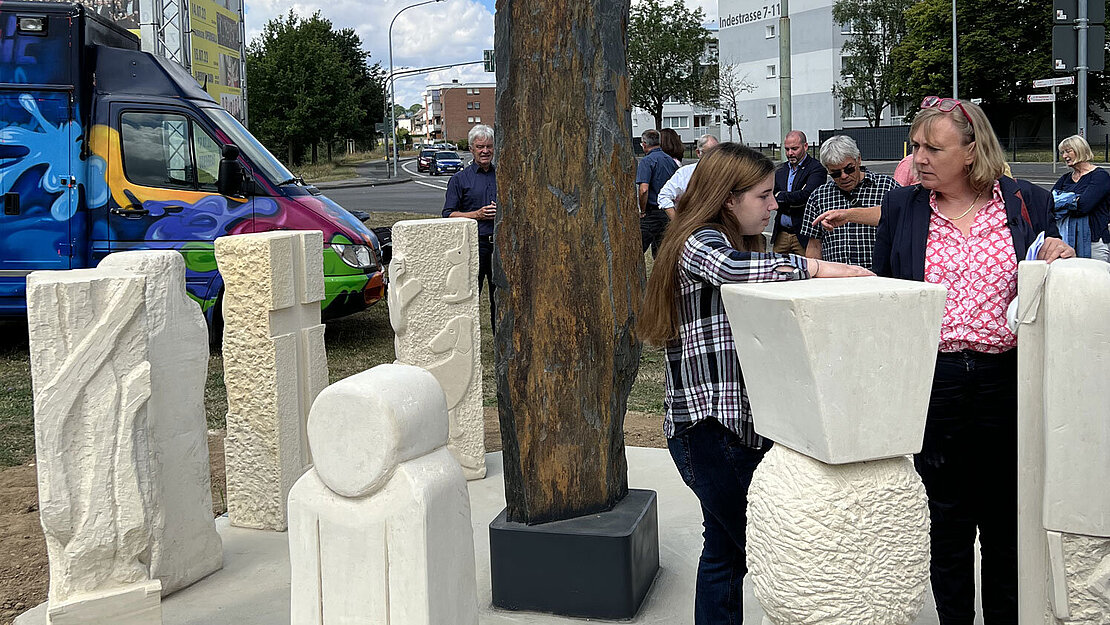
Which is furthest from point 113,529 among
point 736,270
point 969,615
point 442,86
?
point 442,86

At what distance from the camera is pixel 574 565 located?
3725mm

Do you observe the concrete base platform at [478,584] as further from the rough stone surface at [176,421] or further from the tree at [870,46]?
the tree at [870,46]

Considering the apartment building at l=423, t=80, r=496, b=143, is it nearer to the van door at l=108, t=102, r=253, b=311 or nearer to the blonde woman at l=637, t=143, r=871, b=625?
the van door at l=108, t=102, r=253, b=311

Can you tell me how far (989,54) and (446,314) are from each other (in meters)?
38.5

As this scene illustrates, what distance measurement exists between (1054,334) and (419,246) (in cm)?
359

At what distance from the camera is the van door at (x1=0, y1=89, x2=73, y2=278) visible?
8.58 meters

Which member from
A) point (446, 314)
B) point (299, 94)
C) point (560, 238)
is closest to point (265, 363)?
point (446, 314)

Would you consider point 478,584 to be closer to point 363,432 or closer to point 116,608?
point 116,608

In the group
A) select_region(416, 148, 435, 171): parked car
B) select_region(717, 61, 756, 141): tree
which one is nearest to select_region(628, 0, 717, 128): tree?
select_region(717, 61, 756, 141): tree

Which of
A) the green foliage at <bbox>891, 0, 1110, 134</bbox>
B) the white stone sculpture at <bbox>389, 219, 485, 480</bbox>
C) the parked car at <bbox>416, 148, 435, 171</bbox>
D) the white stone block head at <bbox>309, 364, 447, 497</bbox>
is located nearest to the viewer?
the white stone block head at <bbox>309, 364, 447, 497</bbox>

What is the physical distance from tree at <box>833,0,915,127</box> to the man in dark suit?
129 feet

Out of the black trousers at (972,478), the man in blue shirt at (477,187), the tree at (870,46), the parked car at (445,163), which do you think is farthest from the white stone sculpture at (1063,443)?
the tree at (870,46)

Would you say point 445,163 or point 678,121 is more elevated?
point 678,121

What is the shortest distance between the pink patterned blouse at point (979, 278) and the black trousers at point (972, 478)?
6 centimetres
